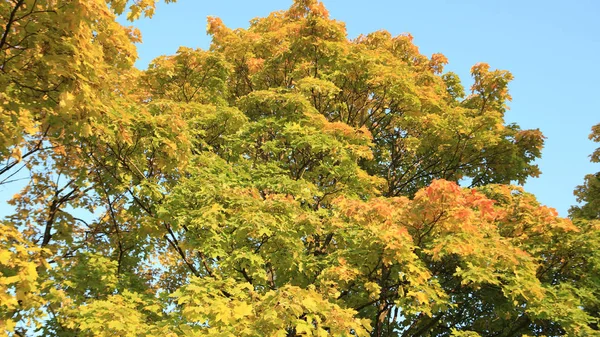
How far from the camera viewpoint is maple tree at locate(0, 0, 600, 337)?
24.8ft

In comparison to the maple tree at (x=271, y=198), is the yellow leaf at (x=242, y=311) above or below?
below

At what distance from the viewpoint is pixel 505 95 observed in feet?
57.6

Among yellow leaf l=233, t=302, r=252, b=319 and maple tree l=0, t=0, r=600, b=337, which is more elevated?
maple tree l=0, t=0, r=600, b=337

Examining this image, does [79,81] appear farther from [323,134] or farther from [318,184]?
[318,184]

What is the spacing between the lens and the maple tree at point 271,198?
298 inches

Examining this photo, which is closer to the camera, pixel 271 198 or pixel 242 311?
pixel 242 311

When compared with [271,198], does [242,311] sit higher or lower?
lower

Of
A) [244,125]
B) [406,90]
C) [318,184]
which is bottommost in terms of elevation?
[318,184]

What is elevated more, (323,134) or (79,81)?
(323,134)

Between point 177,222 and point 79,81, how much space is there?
4702 millimetres

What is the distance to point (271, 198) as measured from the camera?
36.7 ft

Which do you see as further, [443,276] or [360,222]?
[443,276]

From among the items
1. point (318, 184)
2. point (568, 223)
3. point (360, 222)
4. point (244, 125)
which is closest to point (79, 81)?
point (360, 222)

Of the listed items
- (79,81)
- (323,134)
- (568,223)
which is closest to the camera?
(79,81)
